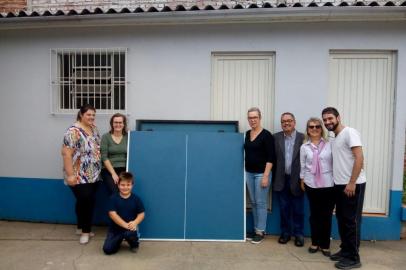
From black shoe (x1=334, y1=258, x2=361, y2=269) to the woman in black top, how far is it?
106 cm

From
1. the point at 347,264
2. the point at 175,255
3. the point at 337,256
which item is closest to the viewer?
the point at 347,264

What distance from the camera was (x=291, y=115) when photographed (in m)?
A: 4.60

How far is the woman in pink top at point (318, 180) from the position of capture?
4191 millimetres

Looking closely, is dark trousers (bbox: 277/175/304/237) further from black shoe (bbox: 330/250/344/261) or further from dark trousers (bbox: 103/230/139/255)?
dark trousers (bbox: 103/230/139/255)

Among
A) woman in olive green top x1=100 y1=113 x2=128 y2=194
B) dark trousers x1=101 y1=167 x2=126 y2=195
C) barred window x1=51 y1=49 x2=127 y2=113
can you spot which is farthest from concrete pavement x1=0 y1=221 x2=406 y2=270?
barred window x1=51 y1=49 x2=127 y2=113

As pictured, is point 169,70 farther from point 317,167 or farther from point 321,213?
point 321,213

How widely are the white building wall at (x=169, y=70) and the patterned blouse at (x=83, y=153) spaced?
781 mm

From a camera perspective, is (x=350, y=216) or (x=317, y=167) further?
(x=317, y=167)

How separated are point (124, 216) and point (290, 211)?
218 cm

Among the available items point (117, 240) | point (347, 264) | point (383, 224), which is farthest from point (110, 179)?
point (383, 224)

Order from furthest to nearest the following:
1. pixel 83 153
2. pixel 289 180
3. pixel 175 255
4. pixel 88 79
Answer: pixel 88 79 < pixel 289 180 < pixel 83 153 < pixel 175 255

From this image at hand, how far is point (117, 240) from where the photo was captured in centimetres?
429

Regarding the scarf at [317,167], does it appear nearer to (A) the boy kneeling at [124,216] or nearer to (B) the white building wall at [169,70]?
(B) the white building wall at [169,70]

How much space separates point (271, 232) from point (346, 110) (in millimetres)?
2036
